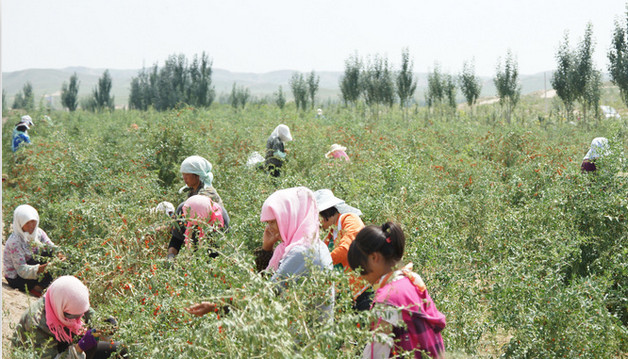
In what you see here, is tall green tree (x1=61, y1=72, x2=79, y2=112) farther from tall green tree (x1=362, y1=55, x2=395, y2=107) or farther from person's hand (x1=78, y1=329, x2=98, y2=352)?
person's hand (x1=78, y1=329, x2=98, y2=352)

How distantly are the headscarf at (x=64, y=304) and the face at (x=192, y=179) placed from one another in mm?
1775

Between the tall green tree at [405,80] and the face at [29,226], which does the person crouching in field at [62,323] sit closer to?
the face at [29,226]

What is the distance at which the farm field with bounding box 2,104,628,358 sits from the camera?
1.94 meters

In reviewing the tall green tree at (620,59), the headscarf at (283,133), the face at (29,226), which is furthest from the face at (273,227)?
the tall green tree at (620,59)

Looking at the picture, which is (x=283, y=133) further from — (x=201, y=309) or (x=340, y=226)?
(x=201, y=309)

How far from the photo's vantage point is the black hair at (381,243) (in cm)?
230

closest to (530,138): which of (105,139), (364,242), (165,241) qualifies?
(165,241)

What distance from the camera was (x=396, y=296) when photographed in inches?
83.1

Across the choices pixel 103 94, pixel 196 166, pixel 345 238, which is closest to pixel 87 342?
pixel 345 238

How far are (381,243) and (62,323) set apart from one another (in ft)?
6.27

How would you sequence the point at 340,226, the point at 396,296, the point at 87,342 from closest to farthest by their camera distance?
the point at 396,296
the point at 87,342
the point at 340,226

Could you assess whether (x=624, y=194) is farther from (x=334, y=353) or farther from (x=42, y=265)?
(x=42, y=265)

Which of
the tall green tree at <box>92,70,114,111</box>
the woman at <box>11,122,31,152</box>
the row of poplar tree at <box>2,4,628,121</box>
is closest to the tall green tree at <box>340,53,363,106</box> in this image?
the row of poplar tree at <box>2,4,628,121</box>

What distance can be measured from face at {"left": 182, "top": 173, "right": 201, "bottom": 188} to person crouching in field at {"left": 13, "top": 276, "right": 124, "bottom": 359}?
1746mm
